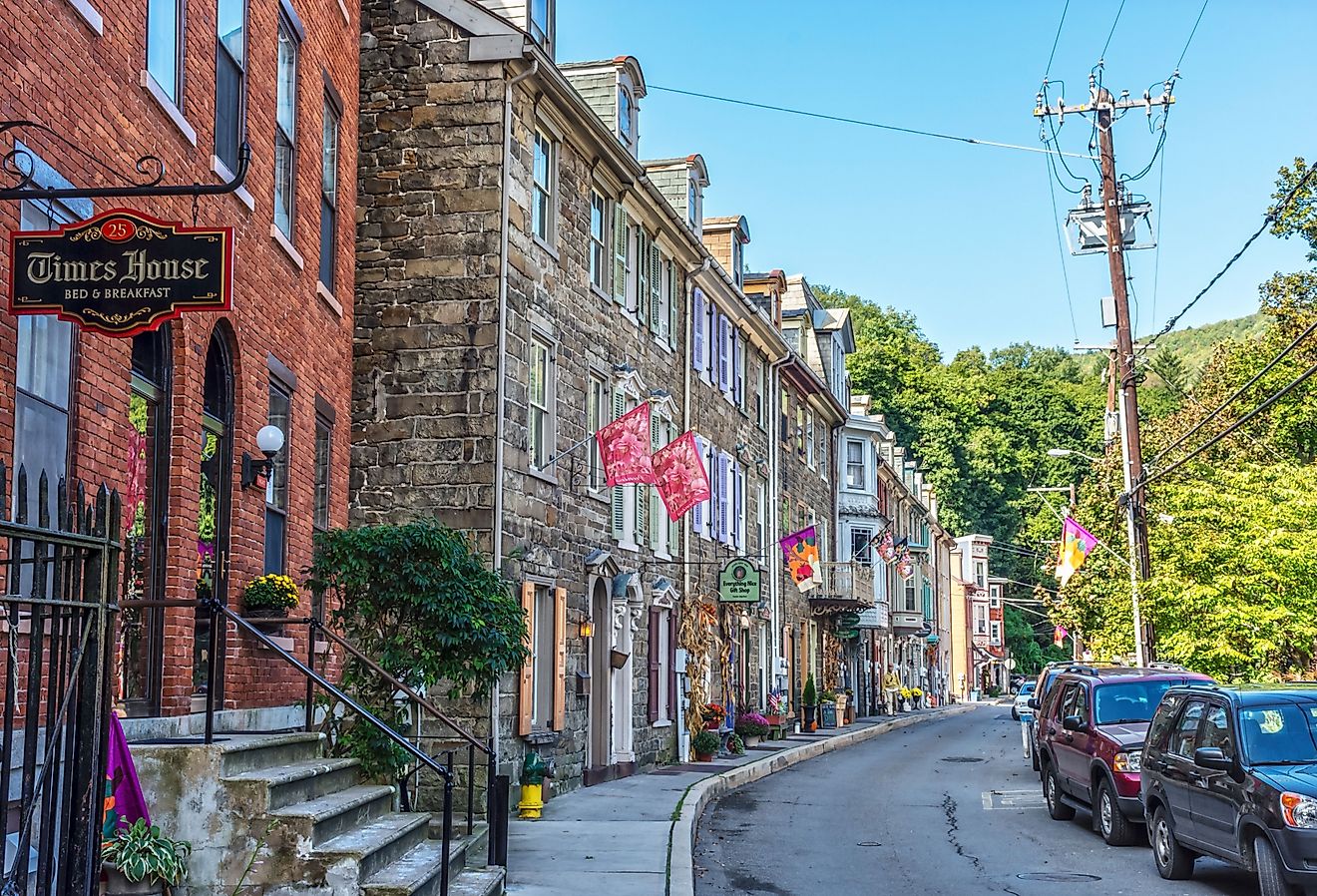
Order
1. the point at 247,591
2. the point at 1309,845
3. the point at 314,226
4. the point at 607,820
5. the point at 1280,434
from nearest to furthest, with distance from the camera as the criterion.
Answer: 1. the point at 1309,845
2. the point at 247,591
3. the point at 314,226
4. the point at 607,820
5. the point at 1280,434

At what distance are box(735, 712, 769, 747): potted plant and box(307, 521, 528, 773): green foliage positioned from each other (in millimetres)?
17426

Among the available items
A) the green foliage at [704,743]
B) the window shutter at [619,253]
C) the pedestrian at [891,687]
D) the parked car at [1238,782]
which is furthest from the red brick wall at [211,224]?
the pedestrian at [891,687]

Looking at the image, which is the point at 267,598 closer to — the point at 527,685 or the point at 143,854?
the point at 143,854

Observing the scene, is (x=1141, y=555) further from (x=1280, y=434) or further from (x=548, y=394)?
(x=1280, y=434)

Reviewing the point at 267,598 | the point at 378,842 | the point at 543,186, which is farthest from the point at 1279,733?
the point at 543,186

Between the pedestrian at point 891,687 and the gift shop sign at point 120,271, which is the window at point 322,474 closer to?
the gift shop sign at point 120,271

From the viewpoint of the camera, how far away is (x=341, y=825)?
970 centimetres

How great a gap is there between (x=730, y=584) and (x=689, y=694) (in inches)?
122

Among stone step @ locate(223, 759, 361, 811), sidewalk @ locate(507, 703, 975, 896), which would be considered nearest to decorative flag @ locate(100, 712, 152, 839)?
stone step @ locate(223, 759, 361, 811)

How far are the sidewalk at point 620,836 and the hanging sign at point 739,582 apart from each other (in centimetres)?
447

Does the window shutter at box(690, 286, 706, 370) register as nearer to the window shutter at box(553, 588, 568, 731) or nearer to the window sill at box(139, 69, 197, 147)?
the window shutter at box(553, 588, 568, 731)

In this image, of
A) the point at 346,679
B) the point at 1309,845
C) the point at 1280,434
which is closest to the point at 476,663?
the point at 346,679

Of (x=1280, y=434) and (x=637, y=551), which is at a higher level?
(x=1280, y=434)

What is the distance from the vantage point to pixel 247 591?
12.0 metres
